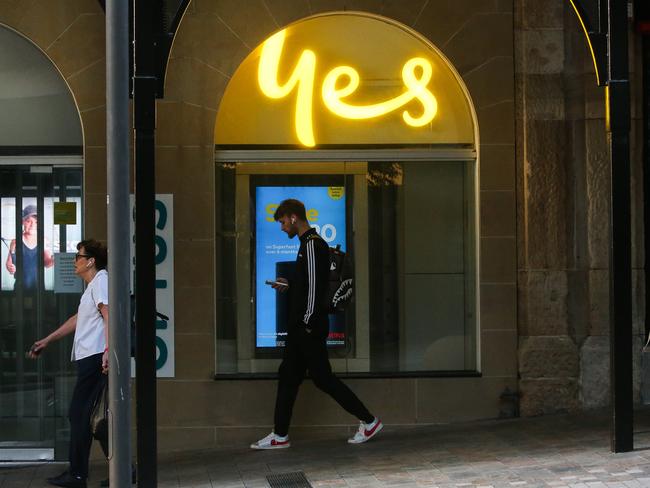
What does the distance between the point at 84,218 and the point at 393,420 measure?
3.17 metres

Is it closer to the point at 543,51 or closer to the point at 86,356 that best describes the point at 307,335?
the point at 86,356

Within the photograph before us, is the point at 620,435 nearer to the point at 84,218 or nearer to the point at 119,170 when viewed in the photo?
the point at 119,170

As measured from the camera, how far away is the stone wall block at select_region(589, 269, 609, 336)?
9.57 metres

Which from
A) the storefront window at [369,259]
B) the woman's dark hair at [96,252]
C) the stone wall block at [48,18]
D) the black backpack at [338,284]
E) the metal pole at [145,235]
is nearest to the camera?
the metal pole at [145,235]

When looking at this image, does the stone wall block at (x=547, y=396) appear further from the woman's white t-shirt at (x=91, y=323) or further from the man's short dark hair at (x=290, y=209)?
the woman's white t-shirt at (x=91, y=323)

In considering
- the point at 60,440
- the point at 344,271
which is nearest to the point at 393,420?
the point at 344,271

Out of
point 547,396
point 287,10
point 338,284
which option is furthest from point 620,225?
point 287,10

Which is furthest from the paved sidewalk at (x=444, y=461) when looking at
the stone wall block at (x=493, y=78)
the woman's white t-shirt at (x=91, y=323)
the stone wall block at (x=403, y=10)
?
the stone wall block at (x=403, y=10)

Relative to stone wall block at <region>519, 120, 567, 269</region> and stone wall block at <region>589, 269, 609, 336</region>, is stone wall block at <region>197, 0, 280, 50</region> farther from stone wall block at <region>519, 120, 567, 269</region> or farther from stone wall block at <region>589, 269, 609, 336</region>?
stone wall block at <region>589, 269, 609, 336</region>

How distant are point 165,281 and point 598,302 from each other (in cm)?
375

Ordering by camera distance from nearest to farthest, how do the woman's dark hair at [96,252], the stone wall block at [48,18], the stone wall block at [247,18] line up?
the woman's dark hair at [96,252], the stone wall block at [48,18], the stone wall block at [247,18]

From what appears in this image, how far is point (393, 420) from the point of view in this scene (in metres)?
9.51

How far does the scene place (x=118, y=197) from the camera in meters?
6.00

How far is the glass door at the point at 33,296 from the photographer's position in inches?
375
